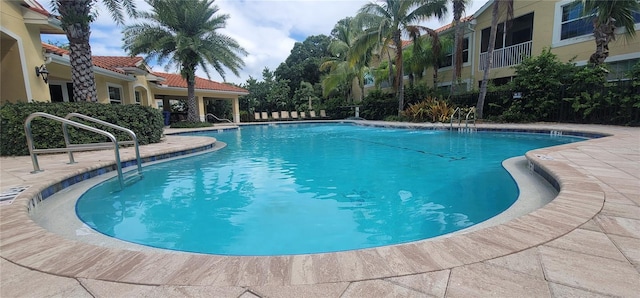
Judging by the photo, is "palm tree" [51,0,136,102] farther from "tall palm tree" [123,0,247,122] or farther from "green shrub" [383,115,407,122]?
"green shrub" [383,115,407,122]

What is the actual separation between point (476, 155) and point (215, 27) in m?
15.9

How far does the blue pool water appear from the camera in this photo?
3.45 meters

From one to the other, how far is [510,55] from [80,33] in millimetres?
18943

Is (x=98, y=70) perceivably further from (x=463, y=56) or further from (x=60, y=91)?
(x=463, y=56)

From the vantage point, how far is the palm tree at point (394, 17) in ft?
54.5

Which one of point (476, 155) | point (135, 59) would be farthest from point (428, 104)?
point (135, 59)

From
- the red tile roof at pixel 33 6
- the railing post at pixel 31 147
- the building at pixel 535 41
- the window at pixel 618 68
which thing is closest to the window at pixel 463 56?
the building at pixel 535 41

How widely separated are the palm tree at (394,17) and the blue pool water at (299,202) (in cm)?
1172

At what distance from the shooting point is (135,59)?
17469 millimetres

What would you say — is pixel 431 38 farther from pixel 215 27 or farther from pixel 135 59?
pixel 135 59

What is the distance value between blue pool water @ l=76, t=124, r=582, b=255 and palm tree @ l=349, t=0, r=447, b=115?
11.7 metres

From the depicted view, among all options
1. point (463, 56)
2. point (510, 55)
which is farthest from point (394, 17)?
point (510, 55)

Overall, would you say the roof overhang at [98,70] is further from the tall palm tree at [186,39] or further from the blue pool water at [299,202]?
the blue pool water at [299,202]

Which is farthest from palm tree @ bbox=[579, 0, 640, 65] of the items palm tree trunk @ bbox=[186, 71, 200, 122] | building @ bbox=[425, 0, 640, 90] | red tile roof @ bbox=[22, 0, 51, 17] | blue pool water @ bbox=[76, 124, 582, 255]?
palm tree trunk @ bbox=[186, 71, 200, 122]
